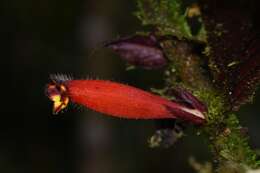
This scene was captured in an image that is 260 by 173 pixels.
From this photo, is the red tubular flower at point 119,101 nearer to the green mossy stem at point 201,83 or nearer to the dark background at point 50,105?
the green mossy stem at point 201,83

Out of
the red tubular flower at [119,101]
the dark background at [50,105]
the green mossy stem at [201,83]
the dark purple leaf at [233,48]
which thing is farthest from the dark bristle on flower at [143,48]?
the dark background at [50,105]

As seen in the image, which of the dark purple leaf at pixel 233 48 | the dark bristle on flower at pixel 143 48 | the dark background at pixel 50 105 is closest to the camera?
the dark purple leaf at pixel 233 48

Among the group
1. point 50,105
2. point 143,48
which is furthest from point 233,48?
point 50,105

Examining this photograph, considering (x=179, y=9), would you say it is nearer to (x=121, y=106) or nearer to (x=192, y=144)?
(x=121, y=106)

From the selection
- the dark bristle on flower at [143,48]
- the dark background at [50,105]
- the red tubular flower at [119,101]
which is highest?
the dark bristle on flower at [143,48]

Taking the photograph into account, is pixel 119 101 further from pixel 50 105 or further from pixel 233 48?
pixel 50 105

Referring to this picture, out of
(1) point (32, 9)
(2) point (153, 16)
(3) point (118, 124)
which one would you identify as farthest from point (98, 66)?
(2) point (153, 16)

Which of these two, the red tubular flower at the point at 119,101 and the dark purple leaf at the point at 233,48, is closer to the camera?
the dark purple leaf at the point at 233,48
